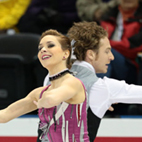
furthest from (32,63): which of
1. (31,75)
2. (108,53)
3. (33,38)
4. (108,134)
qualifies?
(108,53)

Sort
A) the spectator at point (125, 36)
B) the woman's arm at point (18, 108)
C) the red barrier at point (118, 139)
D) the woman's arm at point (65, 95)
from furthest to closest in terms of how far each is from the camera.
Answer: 1. the spectator at point (125, 36)
2. the red barrier at point (118, 139)
3. the woman's arm at point (18, 108)
4. the woman's arm at point (65, 95)

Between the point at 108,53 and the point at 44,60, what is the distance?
0.31 m

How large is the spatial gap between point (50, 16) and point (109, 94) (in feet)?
7.13

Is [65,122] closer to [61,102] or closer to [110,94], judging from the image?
[61,102]

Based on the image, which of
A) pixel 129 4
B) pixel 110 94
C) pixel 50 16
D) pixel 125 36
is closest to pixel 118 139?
pixel 110 94

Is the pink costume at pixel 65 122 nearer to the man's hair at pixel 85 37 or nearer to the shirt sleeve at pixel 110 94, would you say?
the shirt sleeve at pixel 110 94

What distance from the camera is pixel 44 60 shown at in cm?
125

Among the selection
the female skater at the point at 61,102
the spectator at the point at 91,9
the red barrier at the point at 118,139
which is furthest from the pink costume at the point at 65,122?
the spectator at the point at 91,9

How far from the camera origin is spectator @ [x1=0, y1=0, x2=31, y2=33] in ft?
11.6

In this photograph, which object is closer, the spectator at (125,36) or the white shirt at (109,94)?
the white shirt at (109,94)

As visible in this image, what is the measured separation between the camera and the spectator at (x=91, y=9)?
3.27m

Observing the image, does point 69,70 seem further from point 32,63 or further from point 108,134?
point 32,63

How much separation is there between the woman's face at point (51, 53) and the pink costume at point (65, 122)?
0.49ft

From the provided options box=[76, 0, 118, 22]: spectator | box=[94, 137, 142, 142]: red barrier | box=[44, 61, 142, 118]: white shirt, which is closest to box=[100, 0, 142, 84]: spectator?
box=[76, 0, 118, 22]: spectator
